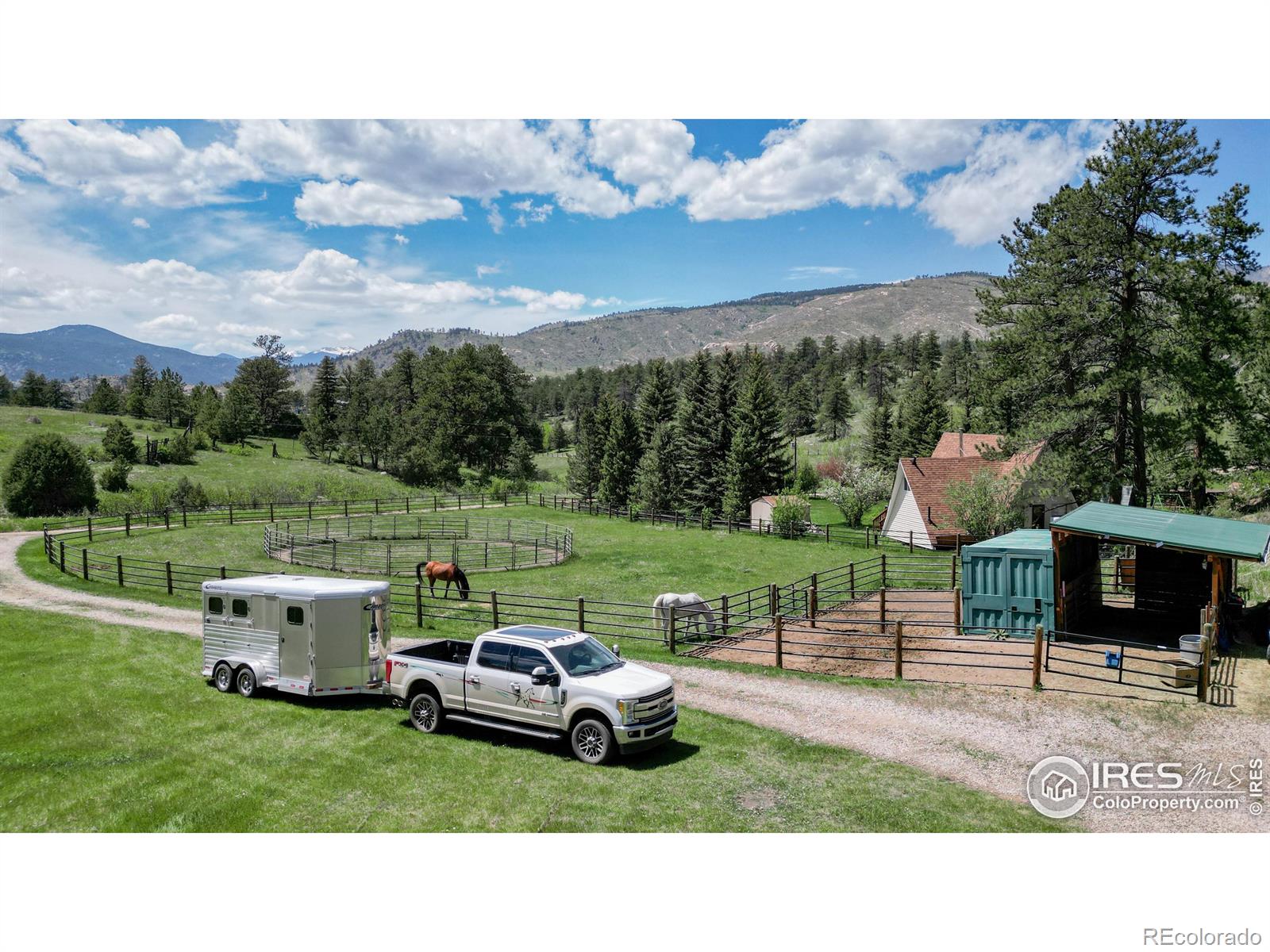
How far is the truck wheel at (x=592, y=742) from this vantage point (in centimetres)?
1154

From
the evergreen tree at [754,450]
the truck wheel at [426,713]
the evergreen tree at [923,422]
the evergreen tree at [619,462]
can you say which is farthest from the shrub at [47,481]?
→ the evergreen tree at [923,422]

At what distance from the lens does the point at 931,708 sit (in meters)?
14.3

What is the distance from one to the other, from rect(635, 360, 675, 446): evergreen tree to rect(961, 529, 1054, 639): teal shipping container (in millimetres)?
49858

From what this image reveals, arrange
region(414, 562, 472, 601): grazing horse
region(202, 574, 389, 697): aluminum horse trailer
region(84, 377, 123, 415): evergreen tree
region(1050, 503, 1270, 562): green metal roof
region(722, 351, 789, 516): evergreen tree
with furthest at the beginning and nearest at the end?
region(84, 377, 123, 415): evergreen tree
region(722, 351, 789, 516): evergreen tree
region(414, 562, 472, 601): grazing horse
region(1050, 503, 1270, 562): green metal roof
region(202, 574, 389, 697): aluminum horse trailer

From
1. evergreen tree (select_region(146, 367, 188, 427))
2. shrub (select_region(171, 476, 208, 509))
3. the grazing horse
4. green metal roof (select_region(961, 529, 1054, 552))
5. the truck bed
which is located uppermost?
evergreen tree (select_region(146, 367, 188, 427))

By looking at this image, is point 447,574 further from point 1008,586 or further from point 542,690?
point 1008,586

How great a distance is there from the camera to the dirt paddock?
48.3ft

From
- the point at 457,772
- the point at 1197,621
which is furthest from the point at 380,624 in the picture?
the point at 1197,621

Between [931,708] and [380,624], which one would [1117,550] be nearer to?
[931,708]

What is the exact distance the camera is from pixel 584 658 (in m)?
12.6

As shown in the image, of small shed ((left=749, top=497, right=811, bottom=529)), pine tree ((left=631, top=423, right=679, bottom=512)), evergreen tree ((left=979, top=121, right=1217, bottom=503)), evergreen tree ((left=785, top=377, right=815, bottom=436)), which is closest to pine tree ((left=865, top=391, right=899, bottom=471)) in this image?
pine tree ((left=631, top=423, right=679, bottom=512))

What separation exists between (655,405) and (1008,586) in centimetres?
5188

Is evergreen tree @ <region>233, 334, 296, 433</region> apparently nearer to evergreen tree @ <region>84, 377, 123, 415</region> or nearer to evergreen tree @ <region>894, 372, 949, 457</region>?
evergreen tree @ <region>84, 377, 123, 415</region>

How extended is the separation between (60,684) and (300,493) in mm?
49072
